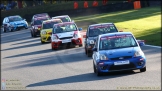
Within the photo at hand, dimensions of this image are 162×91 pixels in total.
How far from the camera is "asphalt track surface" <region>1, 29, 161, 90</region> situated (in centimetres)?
1388

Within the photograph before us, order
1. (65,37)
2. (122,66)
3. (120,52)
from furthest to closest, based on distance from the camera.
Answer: (65,37) < (120,52) < (122,66)

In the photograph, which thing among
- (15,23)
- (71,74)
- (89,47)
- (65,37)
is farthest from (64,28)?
(15,23)

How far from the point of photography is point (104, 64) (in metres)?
15.9

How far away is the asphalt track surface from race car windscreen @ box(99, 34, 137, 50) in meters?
0.82

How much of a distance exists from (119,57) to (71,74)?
221cm

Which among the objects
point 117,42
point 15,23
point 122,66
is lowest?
point 15,23

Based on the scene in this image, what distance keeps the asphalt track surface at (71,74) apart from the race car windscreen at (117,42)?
0.82 metres

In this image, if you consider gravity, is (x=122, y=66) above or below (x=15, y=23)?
above

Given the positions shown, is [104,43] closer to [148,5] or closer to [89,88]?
[89,88]

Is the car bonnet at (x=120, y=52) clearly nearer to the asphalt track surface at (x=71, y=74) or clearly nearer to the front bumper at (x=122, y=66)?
the front bumper at (x=122, y=66)

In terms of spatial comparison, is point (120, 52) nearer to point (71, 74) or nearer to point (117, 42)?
point (117, 42)

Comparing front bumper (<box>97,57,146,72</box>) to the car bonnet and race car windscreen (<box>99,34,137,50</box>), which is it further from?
race car windscreen (<box>99,34,137,50</box>)

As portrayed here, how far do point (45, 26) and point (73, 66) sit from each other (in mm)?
15327

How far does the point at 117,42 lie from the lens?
16.8 meters
